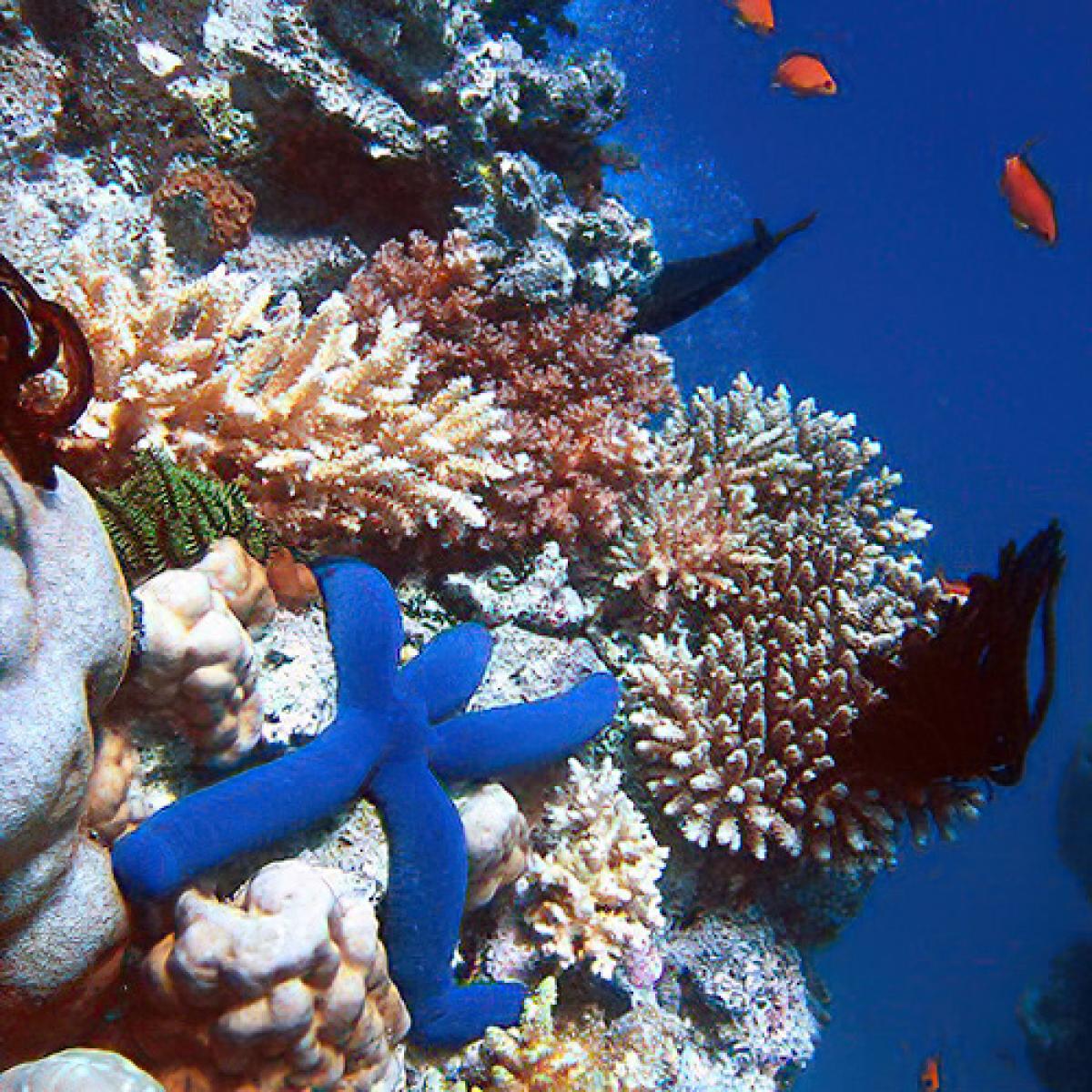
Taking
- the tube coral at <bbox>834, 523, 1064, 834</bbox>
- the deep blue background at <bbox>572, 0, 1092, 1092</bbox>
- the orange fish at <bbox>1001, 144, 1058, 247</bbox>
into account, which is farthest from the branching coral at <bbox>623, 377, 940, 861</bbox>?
the deep blue background at <bbox>572, 0, 1092, 1092</bbox>

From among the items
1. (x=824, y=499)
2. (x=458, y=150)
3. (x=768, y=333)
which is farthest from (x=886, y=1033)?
(x=768, y=333)

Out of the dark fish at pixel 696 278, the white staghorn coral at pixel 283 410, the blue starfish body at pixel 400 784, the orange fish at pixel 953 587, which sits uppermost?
the dark fish at pixel 696 278

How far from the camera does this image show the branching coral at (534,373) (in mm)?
4098

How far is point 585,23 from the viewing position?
17.0m

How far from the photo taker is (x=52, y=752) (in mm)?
1840

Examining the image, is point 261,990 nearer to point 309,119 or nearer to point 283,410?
point 283,410

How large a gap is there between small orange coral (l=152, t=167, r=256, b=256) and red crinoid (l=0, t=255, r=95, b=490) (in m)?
2.27

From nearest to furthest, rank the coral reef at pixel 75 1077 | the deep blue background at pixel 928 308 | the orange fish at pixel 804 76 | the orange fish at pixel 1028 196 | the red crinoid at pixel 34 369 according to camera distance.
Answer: the coral reef at pixel 75 1077, the red crinoid at pixel 34 369, the orange fish at pixel 1028 196, the orange fish at pixel 804 76, the deep blue background at pixel 928 308

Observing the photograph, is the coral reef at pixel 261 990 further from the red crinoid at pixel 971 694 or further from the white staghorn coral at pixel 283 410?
the red crinoid at pixel 971 694

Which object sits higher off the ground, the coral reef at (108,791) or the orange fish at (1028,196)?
the orange fish at (1028,196)

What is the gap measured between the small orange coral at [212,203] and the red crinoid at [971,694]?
4.00 m

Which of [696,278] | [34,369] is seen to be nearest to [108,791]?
[34,369]

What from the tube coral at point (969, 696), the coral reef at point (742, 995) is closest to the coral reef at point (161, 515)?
the coral reef at point (742, 995)

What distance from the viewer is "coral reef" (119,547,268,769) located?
239 centimetres
